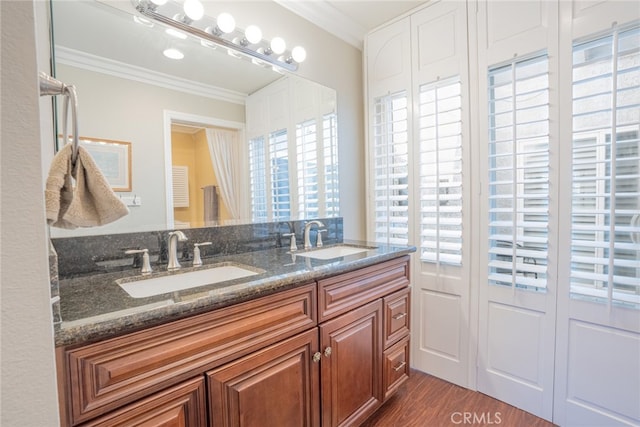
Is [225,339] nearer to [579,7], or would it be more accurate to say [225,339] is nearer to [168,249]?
[168,249]

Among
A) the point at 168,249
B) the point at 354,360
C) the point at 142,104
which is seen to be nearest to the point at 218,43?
the point at 142,104

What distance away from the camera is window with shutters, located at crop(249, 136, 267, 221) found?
177 cm

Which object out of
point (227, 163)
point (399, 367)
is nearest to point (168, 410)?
point (227, 163)

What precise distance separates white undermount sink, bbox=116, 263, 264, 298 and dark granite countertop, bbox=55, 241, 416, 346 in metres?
0.02

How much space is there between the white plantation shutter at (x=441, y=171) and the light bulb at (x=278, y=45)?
3.12 ft

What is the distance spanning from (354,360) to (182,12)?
1849 mm

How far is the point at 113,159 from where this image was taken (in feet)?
4.21

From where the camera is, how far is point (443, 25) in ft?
6.23

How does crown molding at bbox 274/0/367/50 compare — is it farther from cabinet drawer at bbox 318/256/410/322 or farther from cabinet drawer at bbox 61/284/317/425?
cabinet drawer at bbox 61/284/317/425

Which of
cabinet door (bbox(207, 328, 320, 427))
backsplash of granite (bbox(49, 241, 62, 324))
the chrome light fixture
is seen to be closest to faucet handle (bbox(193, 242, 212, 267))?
cabinet door (bbox(207, 328, 320, 427))

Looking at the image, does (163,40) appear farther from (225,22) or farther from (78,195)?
(78,195)

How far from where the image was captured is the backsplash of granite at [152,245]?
114cm

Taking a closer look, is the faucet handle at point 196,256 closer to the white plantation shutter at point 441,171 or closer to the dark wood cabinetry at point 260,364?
the dark wood cabinetry at point 260,364

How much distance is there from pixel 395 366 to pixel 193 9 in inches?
83.7
